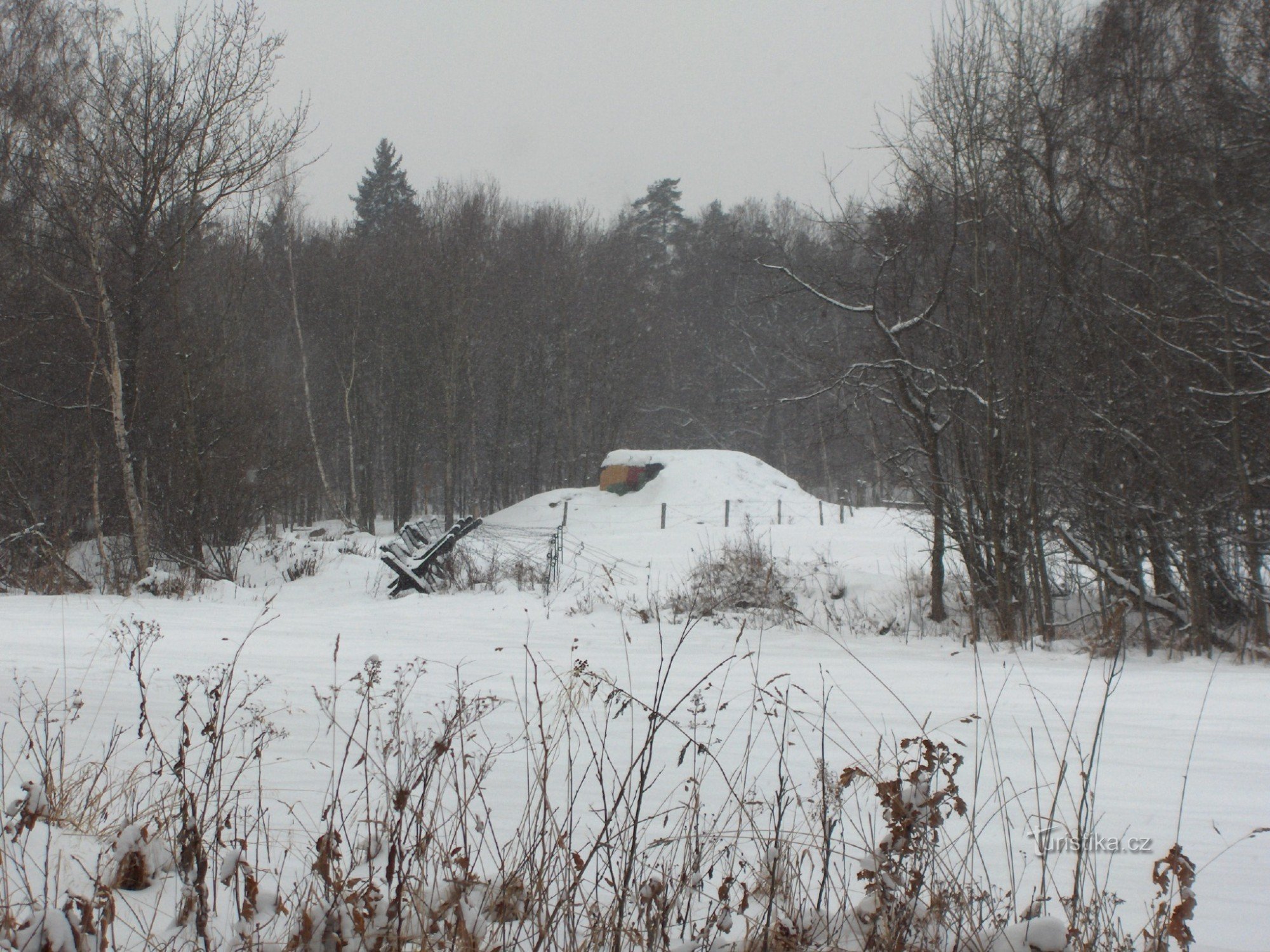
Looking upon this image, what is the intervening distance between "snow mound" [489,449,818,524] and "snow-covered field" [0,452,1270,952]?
11.9 meters

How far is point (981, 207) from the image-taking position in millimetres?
8812

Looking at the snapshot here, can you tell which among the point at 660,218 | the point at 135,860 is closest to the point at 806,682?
the point at 135,860

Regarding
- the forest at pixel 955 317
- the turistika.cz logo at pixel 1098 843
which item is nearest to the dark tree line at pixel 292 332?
the forest at pixel 955 317

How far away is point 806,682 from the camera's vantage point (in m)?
5.50

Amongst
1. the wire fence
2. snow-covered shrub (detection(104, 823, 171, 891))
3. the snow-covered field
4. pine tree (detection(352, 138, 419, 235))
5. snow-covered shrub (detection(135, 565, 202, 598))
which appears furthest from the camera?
pine tree (detection(352, 138, 419, 235))

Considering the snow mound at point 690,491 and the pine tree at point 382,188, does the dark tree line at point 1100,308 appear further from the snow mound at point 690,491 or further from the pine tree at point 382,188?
the pine tree at point 382,188

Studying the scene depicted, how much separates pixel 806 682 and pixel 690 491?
70.3ft

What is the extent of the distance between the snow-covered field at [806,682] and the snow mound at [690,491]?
39.1 ft

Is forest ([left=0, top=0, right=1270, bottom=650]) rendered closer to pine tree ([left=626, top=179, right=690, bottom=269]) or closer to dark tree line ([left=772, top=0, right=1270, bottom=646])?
dark tree line ([left=772, top=0, right=1270, bottom=646])

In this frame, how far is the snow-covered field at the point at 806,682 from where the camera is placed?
2896 millimetres

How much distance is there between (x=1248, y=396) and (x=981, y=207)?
10.1 ft

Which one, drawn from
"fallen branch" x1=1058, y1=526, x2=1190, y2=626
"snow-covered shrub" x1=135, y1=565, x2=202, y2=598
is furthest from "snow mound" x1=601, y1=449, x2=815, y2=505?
"fallen branch" x1=1058, y1=526, x2=1190, y2=626

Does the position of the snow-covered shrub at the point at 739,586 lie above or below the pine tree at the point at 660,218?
below

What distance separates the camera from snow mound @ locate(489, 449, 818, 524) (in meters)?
26.5
